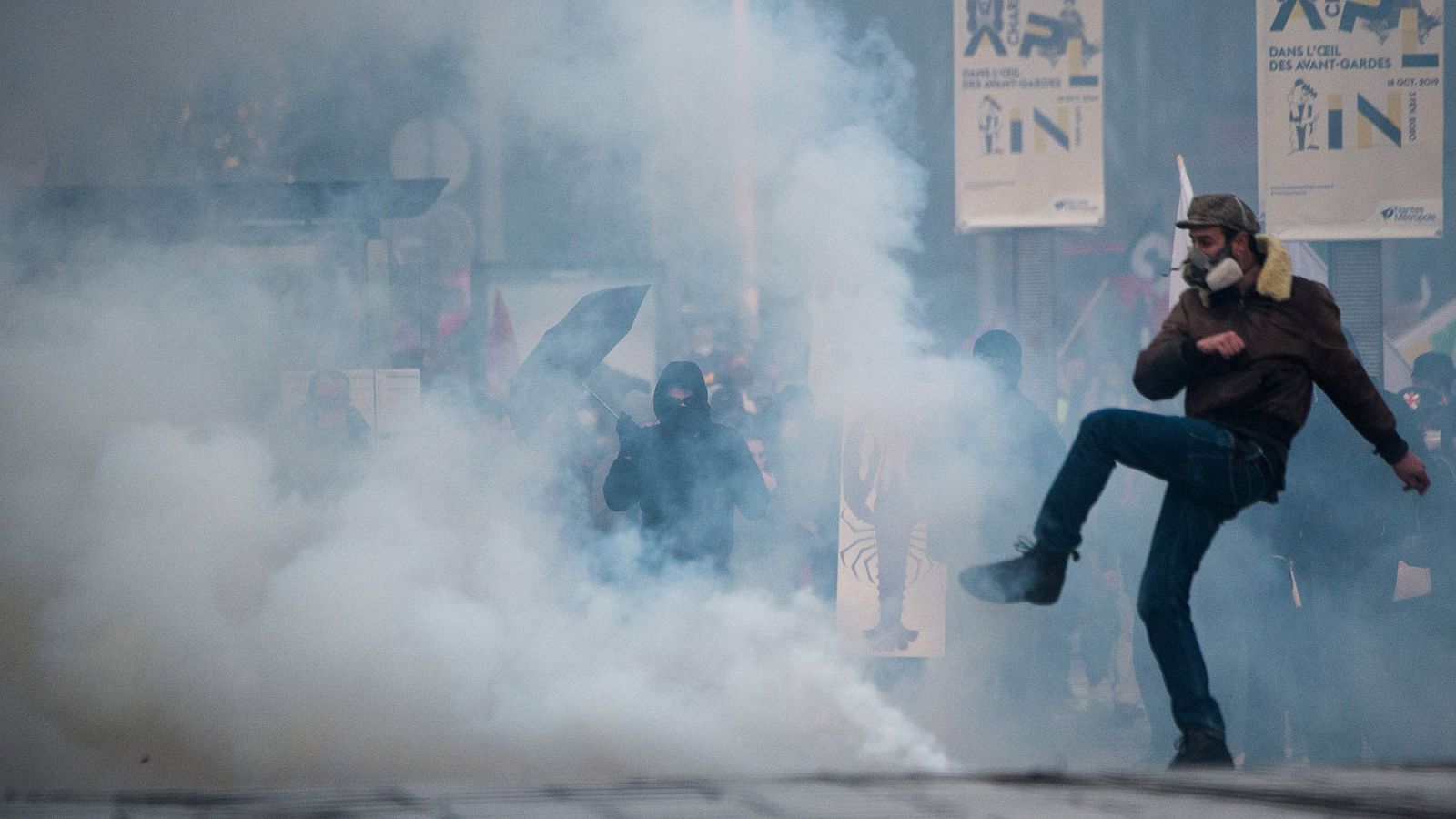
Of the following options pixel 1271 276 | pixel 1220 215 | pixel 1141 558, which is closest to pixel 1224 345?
pixel 1271 276

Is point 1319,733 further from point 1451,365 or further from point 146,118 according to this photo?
point 146,118

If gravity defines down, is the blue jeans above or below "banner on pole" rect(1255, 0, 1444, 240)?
below

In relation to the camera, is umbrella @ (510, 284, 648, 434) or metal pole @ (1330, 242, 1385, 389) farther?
metal pole @ (1330, 242, 1385, 389)

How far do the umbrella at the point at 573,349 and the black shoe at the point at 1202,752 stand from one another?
11.0 feet

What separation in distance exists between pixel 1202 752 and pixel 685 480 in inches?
95.4

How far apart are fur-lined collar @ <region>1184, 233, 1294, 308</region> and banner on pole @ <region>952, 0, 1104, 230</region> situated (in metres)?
3.70

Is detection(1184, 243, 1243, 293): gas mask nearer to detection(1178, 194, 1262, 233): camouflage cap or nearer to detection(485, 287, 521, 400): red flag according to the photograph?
detection(1178, 194, 1262, 233): camouflage cap

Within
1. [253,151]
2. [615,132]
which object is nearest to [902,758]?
[615,132]

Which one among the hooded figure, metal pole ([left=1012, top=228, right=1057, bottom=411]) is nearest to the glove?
the hooded figure

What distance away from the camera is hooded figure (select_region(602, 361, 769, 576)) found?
22.4 feet

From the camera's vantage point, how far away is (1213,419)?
5.50 m

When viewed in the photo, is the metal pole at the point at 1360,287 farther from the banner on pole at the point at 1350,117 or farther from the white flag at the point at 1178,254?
the white flag at the point at 1178,254

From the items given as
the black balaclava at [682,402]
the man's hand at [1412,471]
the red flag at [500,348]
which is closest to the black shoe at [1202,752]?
the man's hand at [1412,471]

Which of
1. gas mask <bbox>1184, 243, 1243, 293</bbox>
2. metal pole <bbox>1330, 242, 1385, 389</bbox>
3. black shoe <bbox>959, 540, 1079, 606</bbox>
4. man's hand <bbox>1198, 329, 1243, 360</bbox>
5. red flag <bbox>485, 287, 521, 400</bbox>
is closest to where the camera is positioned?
man's hand <bbox>1198, 329, 1243, 360</bbox>
